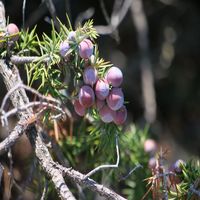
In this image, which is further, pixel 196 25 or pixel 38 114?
pixel 196 25

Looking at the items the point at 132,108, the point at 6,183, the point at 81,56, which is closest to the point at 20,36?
the point at 81,56

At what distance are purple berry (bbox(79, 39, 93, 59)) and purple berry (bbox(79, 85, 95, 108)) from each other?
0.05m

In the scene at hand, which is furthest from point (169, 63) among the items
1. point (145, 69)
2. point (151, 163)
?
point (151, 163)

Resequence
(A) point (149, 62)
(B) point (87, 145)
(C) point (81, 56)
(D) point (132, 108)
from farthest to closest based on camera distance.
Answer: (D) point (132, 108), (A) point (149, 62), (B) point (87, 145), (C) point (81, 56)

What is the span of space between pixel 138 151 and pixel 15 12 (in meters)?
0.76

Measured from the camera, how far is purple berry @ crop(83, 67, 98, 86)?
799 millimetres

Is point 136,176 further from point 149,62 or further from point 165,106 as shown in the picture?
point 165,106

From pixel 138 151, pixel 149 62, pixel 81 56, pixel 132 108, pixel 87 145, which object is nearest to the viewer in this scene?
pixel 81 56

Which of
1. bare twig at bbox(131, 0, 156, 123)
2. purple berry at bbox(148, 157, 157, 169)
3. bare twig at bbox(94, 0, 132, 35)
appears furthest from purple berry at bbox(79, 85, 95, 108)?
bare twig at bbox(131, 0, 156, 123)

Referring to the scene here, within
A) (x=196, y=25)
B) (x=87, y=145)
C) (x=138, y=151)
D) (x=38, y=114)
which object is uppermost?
(x=38, y=114)

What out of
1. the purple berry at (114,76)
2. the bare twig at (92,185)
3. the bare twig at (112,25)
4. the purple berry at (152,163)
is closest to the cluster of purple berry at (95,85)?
the purple berry at (114,76)

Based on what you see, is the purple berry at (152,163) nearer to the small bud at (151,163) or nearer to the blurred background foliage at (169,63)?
the small bud at (151,163)

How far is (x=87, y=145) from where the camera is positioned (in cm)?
109

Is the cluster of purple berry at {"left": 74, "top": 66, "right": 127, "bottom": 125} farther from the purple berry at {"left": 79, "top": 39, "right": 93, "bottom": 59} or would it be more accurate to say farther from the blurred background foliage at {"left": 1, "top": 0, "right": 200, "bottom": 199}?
the blurred background foliage at {"left": 1, "top": 0, "right": 200, "bottom": 199}
